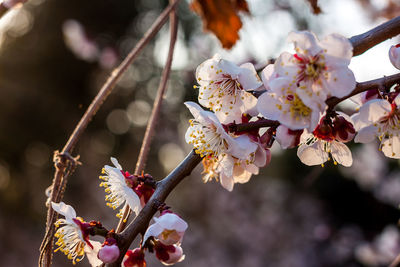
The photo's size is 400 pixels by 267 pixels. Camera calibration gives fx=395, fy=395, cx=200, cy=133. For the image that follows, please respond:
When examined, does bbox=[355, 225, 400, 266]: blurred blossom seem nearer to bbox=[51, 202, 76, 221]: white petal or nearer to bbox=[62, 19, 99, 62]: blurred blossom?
bbox=[51, 202, 76, 221]: white petal

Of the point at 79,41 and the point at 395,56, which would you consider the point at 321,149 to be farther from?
the point at 79,41

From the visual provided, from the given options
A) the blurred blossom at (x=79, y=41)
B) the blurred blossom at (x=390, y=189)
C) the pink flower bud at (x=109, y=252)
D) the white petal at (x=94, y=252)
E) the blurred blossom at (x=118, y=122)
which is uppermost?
the pink flower bud at (x=109, y=252)

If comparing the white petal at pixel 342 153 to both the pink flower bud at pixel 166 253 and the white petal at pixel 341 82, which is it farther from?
the pink flower bud at pixel 166 253

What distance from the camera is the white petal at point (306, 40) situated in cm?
49

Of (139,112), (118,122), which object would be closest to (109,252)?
(139,112)

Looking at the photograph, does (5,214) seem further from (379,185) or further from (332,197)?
(379,185)

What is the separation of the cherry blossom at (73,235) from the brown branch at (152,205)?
0.06 m

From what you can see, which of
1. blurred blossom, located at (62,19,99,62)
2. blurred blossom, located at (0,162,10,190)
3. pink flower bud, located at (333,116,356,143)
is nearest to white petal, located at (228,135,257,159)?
pink flower bud, located at (333,116,356,143)

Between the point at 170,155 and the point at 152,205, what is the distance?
17.9ft

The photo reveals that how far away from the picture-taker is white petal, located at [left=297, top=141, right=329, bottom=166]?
0.57 m

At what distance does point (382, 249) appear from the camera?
341 centimetres

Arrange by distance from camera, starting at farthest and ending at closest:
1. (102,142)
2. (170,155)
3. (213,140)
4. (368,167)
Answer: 1. (170,155)
2. (102,142)
3. (368,167)
4. (213,140)

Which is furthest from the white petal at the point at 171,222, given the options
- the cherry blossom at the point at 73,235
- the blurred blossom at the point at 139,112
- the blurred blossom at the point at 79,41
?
the blurred blossom at the point at 139,112

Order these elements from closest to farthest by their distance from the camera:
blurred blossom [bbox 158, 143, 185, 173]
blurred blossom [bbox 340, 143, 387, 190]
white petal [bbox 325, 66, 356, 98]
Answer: white petal [bbox 325, 66, 356, 98] < blurred blossom [bbox 340, 143, 387, 190] < blurred blossom [bbox 158, 143, 185, 173]
